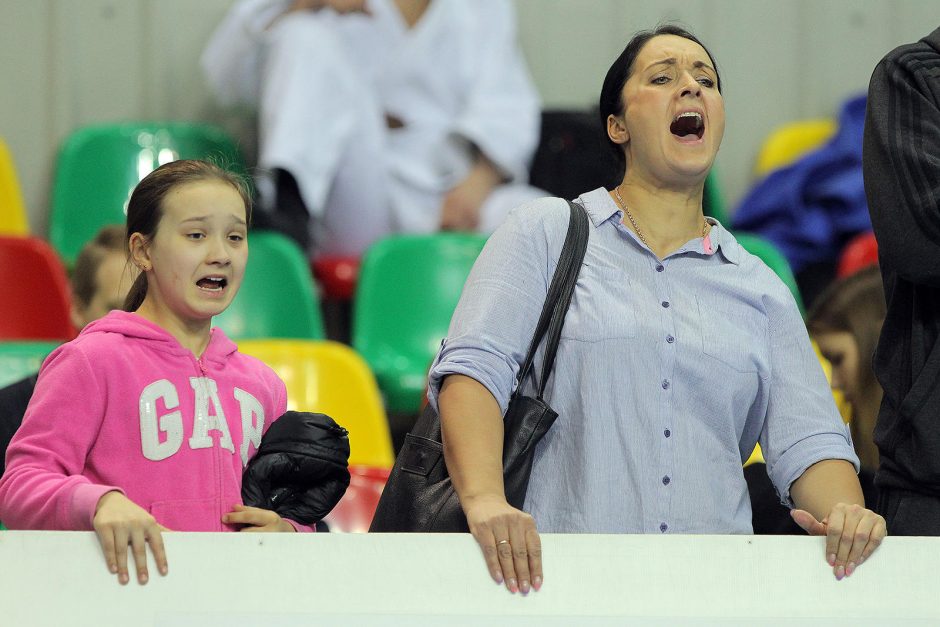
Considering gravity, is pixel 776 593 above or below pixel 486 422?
below

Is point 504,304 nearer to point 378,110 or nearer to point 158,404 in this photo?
point 158,404

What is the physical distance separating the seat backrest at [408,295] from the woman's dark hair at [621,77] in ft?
6.08

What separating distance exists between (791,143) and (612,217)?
10.6 ft

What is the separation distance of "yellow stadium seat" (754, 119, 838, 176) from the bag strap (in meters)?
3.21

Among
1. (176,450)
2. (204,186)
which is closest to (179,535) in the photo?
(176,450)

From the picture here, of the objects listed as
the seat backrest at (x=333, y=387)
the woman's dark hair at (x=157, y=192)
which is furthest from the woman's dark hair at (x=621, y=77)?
the seat backrest at (x=333, y=387)

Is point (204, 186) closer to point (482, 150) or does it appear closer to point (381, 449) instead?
point (381, 449)

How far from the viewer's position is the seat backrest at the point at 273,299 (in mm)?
3863

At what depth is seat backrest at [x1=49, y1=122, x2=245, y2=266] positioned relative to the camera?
4.39 metres

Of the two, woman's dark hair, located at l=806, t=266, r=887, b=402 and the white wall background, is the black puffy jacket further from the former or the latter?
the white wall background

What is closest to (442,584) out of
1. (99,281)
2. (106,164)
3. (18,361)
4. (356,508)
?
(356,508)

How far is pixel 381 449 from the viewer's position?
10.5 ft

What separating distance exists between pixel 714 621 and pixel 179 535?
59cm

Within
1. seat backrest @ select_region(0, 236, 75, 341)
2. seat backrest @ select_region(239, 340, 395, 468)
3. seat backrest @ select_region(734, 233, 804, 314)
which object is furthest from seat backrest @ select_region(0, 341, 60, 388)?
seat backrest @ select_region(734, 233, 804, 314)
